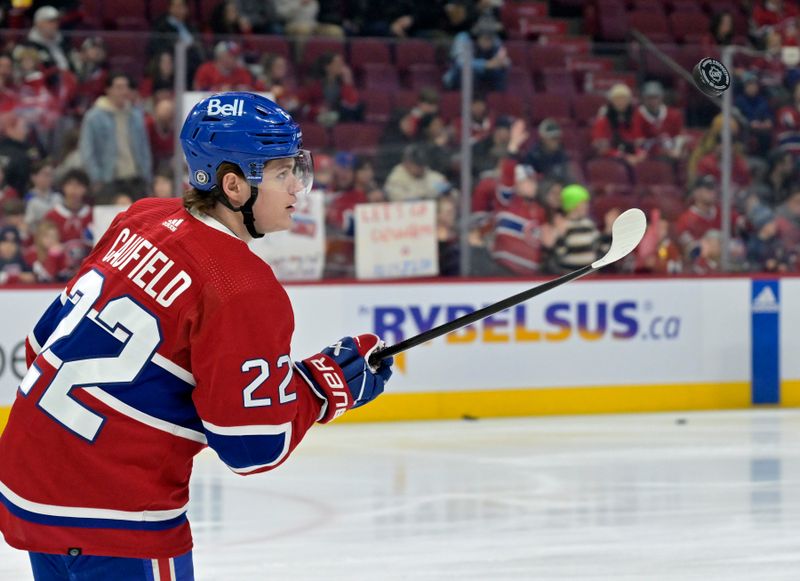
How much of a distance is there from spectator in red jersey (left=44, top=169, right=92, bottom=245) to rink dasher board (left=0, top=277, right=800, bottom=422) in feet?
3.85

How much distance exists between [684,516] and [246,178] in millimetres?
3334

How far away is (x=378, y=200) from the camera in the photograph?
25.3ft

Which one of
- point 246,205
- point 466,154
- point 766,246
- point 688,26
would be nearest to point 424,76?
point 466,154

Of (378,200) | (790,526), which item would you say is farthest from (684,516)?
(378,200)

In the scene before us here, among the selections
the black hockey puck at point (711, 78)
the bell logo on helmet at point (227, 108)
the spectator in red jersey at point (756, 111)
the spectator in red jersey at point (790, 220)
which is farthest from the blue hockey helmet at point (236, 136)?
the spectator in red jersey at point (790, 220)

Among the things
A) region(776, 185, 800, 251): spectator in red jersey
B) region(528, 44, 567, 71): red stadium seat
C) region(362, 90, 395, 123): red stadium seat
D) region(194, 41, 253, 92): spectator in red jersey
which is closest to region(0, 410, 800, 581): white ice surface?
region(776, 185, 800, 251): spectator in red jersey

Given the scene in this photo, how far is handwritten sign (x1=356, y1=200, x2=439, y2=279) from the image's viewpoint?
7.73 m

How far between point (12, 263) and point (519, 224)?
8.81 feet

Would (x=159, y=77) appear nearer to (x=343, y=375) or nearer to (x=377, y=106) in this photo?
(x=377, y=106)

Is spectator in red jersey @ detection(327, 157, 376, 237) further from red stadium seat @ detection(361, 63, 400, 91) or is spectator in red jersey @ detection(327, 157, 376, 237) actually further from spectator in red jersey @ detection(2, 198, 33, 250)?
spectator in red jersey @ detection(2, 198, 33, 250)

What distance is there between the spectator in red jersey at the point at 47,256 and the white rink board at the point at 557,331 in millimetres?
1210

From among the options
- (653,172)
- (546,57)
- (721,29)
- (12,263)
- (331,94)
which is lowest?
(12,263)

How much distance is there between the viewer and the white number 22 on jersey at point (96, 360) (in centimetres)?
206

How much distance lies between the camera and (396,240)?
7832mm
